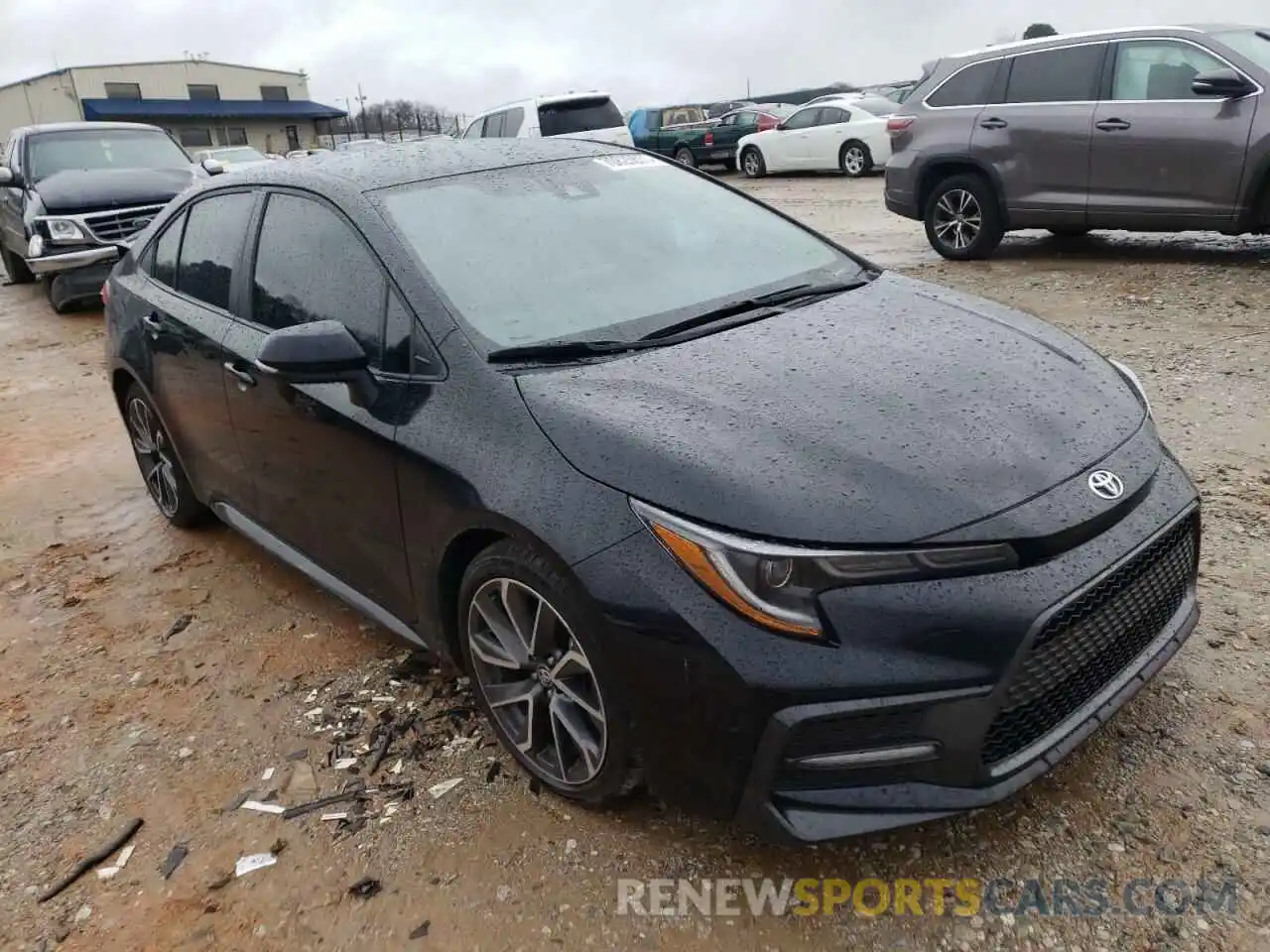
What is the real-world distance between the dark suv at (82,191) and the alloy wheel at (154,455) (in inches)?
228

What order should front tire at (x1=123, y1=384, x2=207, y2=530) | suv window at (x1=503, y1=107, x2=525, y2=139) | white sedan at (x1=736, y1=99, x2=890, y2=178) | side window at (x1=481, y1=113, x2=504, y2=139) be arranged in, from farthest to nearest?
white sedan at (x1=736, y1=99, x2=890, y2=178) < side window at (x1=481, y1=113, x2=504, y2=139) < suv window at (x1=503, y1=107, x2=525, y2=139) < front tire at (x1=123, y1=384, x2=207, y2=530)

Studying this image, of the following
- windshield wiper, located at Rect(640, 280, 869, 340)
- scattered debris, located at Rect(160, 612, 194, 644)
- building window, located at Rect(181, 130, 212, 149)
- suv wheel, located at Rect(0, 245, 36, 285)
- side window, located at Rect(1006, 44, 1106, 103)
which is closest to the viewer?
windshield wiper, located at Rect(640, 280, 869, 340)

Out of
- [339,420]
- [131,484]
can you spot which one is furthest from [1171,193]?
[131,484]

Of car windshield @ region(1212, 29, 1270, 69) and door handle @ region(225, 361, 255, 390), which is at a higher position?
car windshield @ region(1212, 29, 1270, 69)

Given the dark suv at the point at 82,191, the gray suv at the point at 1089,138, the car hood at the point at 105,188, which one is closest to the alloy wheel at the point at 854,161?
the gray suv at the point at 1089,138

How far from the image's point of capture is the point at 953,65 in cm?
888

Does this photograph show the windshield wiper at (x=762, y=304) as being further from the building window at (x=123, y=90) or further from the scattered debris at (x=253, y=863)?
the building window at (x=123, y=90)

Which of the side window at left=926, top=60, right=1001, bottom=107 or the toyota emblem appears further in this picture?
the side window at left=926, top=60, right=1001, bottom=107

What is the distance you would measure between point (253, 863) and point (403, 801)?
0.40m

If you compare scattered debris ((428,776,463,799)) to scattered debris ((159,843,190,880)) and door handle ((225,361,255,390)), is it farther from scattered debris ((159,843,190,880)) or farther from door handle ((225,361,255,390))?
door handle ((225,361,255,390))

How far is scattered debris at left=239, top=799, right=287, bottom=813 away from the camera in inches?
109

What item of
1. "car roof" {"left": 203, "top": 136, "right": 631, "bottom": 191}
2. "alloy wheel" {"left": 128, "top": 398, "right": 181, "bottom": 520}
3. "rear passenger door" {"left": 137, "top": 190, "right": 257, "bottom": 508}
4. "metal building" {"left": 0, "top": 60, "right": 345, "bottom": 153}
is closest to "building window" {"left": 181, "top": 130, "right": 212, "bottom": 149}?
"metal building" {"left": 0, "top": 60, "right": 345, "bottom": 153}

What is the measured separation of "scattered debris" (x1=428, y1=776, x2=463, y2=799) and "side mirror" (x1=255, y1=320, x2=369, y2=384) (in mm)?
1162

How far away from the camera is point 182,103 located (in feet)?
170
